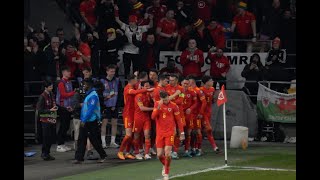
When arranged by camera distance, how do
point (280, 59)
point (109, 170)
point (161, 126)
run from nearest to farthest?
point (161, 126), point (109, 170), point (280, 59)

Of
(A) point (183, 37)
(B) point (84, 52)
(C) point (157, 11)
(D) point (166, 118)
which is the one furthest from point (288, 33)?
(D) point (166, 118)

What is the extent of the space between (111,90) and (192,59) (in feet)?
12.9

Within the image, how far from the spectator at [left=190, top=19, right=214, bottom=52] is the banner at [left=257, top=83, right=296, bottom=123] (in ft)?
8.01

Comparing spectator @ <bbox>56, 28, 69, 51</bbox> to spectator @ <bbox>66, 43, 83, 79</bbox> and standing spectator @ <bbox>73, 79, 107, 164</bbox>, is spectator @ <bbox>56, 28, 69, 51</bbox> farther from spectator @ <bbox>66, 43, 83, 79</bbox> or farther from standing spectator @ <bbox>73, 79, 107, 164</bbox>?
standing spectator @ <bbox>73, 79, 107, 164</bbox>

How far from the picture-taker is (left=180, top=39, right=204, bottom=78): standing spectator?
1056 inches

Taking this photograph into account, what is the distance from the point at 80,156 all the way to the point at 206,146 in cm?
516

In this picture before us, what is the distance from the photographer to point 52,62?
25203 millimetres

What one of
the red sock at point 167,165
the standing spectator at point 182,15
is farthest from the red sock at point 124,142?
the standing spectator at point 182,15

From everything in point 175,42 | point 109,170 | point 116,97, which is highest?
point 175,42

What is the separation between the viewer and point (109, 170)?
65.6ft

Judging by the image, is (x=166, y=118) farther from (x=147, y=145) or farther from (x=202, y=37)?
(x=202, y=37)
